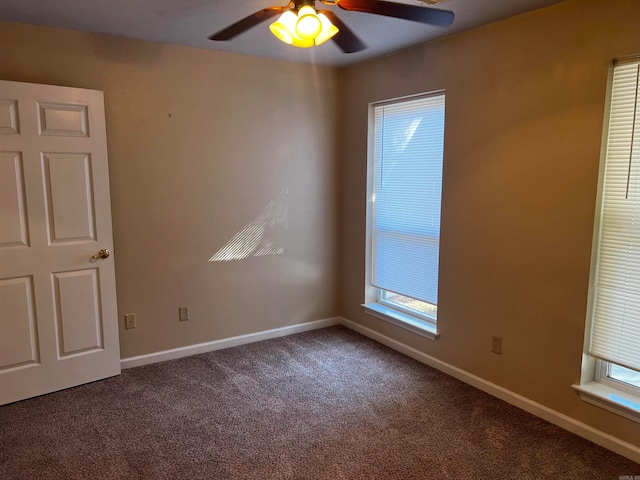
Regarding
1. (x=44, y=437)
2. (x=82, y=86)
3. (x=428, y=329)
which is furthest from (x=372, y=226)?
(x=44, y=437)

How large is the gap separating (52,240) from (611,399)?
352 centimetres

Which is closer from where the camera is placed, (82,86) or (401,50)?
(82,86)

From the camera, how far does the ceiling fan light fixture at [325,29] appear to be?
6.29ft

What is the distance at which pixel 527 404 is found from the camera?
278 centimetres

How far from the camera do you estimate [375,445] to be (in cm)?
242

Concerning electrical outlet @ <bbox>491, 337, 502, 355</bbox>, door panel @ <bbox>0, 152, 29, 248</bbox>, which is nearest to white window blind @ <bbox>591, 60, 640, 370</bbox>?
electrical outlet @ <bbox>491, 337, 502, 355</bbox>

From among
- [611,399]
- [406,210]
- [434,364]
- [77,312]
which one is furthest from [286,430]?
[406,210]

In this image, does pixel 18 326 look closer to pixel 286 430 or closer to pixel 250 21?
pixel 286 430

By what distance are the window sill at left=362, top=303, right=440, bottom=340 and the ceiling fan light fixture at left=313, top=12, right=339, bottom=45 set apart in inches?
90.9

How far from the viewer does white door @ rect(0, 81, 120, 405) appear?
9.09 ft

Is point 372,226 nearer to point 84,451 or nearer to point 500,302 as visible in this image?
point 500,302

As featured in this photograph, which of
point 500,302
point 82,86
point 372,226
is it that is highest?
point 82,86

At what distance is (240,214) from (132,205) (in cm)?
86

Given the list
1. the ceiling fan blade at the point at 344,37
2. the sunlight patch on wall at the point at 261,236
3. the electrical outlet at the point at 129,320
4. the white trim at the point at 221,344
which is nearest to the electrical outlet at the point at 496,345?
the white trim at the point at 221,344
